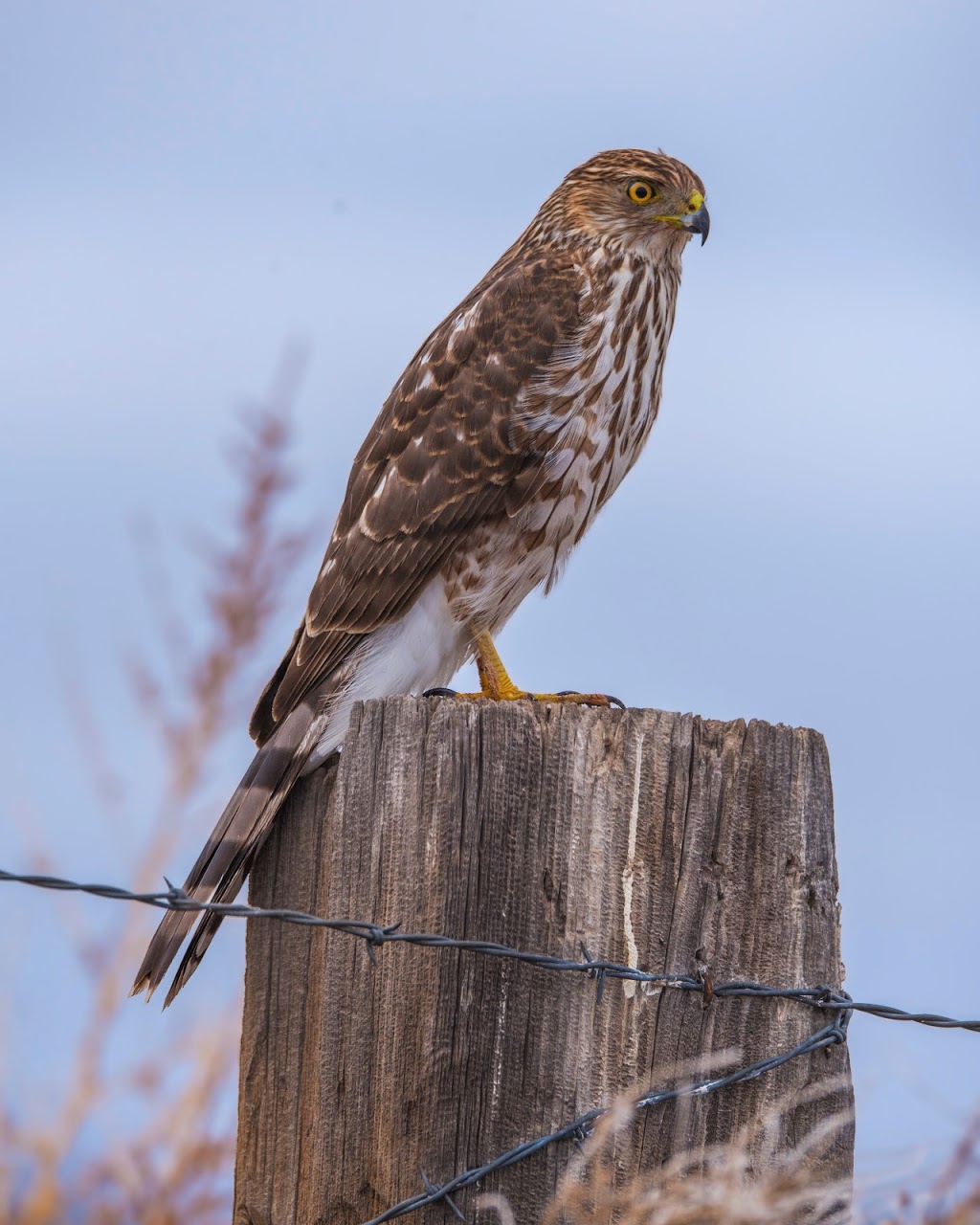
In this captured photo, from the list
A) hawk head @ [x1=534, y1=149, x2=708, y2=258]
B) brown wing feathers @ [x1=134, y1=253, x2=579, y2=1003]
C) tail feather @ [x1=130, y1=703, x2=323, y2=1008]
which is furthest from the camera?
hawk head @ [x1=534, y1=149, x2=708, y2=258]

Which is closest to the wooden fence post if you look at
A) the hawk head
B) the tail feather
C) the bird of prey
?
the tail feather

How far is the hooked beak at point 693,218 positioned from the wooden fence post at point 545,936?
7.58ft

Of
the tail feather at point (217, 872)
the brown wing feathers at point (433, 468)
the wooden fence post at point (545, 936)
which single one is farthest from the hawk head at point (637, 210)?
the wooden fence post at point (545, 936)

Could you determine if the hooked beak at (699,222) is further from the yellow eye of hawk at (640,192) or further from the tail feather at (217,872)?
the tail feather at (217,872)

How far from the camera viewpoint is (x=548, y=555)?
3836 mm

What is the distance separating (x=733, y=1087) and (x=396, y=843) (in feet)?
1.91

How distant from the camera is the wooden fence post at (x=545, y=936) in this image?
6.56ft

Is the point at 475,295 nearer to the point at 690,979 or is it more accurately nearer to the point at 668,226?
the point at 668,226

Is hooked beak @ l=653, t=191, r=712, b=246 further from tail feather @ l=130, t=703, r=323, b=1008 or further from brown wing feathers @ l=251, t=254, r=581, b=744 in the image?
tail feather @ l=130, t=703, r=323, b=1008

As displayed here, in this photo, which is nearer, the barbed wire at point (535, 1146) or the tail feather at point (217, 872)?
the barbed wire at point (535, 1146)

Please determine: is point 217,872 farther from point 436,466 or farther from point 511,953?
point 436,466

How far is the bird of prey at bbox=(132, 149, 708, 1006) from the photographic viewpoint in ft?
11.7

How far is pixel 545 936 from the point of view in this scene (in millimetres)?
2031

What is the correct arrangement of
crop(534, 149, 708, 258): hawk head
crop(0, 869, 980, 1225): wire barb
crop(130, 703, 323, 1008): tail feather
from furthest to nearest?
crop(534, 149, 708, 258): hawk head < crop(130, 703, 323, 1008): tail feather < crop(0, 869, 980, 1225): wire barb
